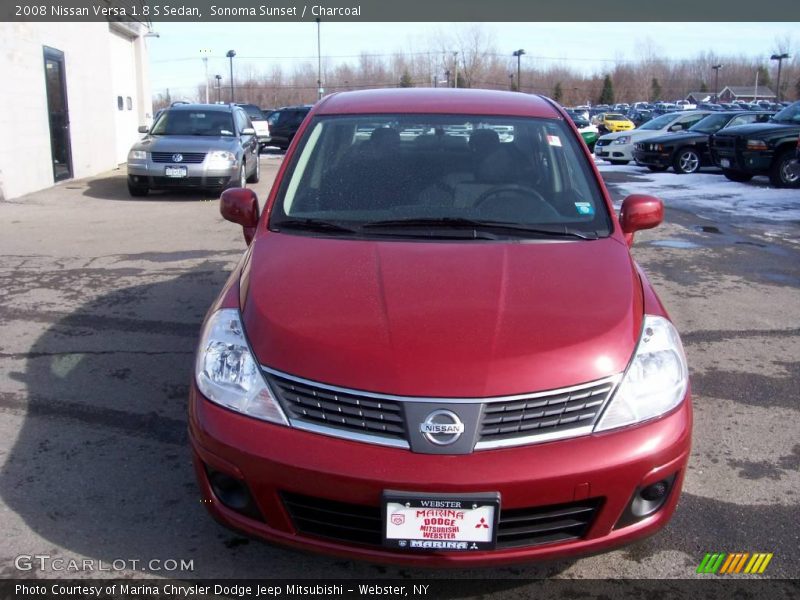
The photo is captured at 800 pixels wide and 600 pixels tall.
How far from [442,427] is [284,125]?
25851mm

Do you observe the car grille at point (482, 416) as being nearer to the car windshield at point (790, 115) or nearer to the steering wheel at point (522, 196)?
the steering wheel at point (522, 196)

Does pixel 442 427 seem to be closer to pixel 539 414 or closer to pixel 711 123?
pixel 539 414

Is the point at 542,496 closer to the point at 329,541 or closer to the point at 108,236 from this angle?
the point at 329,541

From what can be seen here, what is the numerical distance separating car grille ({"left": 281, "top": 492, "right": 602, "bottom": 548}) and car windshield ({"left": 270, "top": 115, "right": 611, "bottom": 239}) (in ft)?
4.33

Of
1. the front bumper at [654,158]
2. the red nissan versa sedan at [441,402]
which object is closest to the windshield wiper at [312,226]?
the red nissan versa sedan at [441,402]

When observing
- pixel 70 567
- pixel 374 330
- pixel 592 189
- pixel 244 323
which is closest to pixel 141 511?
pixel 70 567

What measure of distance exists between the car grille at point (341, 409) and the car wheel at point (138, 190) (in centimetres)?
1155

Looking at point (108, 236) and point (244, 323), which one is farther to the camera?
point (108, 236)

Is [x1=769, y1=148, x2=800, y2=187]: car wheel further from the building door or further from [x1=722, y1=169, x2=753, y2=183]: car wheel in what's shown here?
the building door

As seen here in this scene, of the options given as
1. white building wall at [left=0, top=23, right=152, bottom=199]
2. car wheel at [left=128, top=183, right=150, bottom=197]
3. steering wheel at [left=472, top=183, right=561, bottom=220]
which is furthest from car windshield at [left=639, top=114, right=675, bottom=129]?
steering wheel at [left=472, top=183, right=561, bottom=220]

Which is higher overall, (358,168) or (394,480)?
(358,168)

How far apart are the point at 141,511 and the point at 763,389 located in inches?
141

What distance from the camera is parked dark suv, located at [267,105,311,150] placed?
26.7m

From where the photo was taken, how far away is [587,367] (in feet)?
8.24
